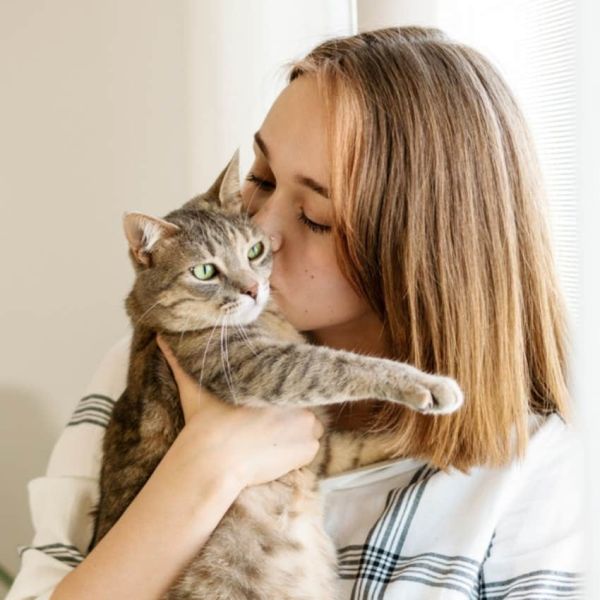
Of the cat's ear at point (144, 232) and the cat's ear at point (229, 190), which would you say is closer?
the cat's ear at point (144, 232)

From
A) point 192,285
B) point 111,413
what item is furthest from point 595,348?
point 111,413

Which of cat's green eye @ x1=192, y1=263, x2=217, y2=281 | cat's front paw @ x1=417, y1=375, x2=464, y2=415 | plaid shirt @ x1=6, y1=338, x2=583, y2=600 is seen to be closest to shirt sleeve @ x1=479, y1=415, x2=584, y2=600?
plaid shirt @ x1=6, y1=338, x2=583, y2=600

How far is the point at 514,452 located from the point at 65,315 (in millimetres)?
1781

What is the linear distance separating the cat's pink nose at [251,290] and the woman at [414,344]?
84 millimetres

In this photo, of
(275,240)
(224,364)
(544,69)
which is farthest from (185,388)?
(544,69)

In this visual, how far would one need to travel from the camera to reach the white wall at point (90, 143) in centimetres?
227

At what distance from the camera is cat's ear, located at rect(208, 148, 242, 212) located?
1396 mm

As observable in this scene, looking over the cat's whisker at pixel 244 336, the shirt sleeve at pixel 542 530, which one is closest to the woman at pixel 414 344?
the shirt sleeve at pixel 542 530

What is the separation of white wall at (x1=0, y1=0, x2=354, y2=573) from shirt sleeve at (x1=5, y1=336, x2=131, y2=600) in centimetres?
106

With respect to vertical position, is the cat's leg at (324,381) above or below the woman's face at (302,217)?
below

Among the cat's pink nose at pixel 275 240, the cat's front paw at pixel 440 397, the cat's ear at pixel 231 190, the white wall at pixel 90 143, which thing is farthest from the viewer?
the white wall at pixel 90 143

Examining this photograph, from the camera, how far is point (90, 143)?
239cm

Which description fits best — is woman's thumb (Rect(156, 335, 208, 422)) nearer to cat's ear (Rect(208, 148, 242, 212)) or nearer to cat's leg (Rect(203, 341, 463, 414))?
cat's leg (Rect(203, 341, 463, 414))

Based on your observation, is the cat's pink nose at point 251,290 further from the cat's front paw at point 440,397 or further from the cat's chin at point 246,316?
the cat's front paw at point 440,397
